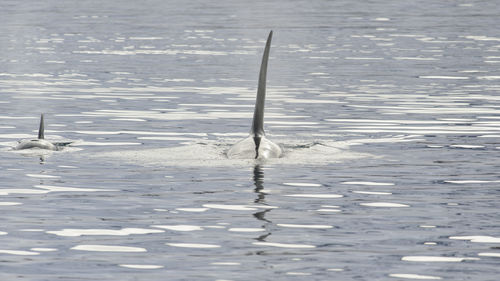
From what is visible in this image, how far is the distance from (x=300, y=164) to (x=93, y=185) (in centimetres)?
477

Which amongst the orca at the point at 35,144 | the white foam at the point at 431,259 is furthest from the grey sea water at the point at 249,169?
the orca at the point at 35,144

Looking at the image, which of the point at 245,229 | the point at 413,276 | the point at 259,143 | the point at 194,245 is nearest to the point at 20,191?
the point at 245,229

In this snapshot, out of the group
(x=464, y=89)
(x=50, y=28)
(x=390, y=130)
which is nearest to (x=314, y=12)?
(x=50, y=28)

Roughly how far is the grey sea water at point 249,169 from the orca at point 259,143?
1.36 feet

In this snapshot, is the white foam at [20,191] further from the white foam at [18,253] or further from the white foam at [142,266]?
Result: the white foam at [142,266]

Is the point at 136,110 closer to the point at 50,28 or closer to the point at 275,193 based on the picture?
the point at 275,193

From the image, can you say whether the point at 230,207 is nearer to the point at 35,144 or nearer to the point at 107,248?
the point at 107,248

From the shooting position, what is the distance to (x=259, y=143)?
2627 cm

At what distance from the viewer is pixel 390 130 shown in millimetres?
Result: 31781

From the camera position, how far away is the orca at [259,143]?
1024 inches

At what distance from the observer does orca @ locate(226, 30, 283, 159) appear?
2600 centimetres

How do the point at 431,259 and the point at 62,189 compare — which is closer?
the point at 431,259

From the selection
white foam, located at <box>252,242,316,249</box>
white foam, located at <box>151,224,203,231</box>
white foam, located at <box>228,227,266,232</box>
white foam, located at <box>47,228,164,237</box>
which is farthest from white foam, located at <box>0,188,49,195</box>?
white foam, located at <box>252,242,316,249</box>

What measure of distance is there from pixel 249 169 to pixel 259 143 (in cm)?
181
